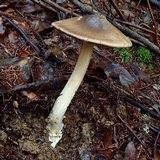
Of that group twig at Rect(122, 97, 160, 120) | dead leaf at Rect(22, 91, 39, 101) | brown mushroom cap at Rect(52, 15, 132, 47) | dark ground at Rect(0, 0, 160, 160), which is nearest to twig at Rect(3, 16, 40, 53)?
dark ground at Rect(0, 0, 160, 160)

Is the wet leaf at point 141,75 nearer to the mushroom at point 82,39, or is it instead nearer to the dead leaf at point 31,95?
the mushroom at point 82,39

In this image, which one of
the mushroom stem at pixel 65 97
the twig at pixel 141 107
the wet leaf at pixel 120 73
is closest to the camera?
the mushroom stem at pixel 65 97

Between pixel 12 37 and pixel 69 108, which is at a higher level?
pixel 12 37

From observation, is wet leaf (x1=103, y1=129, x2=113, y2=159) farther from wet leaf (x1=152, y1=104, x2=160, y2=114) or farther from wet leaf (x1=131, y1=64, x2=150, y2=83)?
wet leaf (x1=131, y1=64, x2=150, y2=83)

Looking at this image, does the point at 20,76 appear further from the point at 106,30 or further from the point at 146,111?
the point at 146,111

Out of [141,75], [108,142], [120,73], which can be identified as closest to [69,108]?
[108,142]

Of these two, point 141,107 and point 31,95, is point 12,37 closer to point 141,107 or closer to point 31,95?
point 31,95

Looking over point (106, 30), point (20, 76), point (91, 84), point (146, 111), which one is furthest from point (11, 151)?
point (146, 111)

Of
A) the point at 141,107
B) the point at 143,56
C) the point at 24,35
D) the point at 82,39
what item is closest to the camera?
the point at 82,39

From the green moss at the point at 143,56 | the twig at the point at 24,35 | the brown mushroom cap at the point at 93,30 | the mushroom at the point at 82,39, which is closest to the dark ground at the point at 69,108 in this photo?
the twig at the point at 24,35
